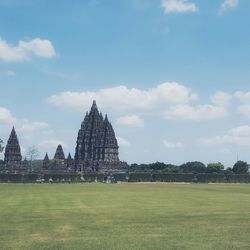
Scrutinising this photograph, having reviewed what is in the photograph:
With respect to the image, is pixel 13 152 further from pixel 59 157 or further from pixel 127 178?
pixel 127 178

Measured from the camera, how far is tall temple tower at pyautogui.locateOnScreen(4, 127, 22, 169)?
177 meters

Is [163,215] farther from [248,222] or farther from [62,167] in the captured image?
[62,167]

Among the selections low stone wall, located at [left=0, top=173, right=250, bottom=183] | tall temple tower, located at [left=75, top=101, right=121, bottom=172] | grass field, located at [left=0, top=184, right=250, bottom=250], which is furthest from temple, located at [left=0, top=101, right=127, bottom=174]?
grass field, located at [left=0, top=184, right=250, bottom=250]

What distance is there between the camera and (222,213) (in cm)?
2898

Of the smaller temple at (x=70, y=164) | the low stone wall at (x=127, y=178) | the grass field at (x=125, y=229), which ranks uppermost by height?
the smaller temple at (x=70, y=164)

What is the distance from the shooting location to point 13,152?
177875 mm

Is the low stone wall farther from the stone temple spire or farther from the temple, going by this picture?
the stone temple spire

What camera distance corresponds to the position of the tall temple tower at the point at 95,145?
578ft

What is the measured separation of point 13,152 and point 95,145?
27911mm

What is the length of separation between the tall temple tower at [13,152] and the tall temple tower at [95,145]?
21544 millimetres

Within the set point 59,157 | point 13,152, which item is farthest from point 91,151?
point 13,152

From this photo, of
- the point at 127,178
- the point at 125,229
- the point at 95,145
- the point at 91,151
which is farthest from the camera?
the point at 91,151

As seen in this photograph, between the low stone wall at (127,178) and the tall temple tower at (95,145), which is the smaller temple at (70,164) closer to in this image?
the tall temple tower at (95,145)

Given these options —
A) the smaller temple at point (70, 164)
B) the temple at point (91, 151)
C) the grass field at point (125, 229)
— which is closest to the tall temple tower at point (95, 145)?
the temple at point (91, 151)
